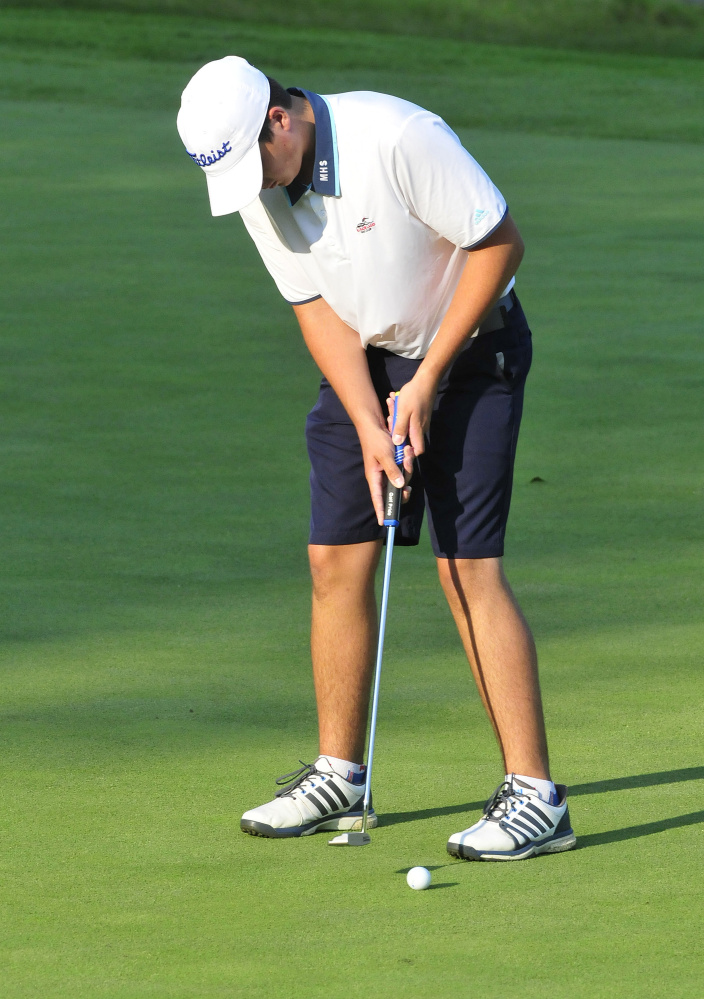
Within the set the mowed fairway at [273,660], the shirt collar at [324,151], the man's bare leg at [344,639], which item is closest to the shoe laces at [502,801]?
the mowed fairway at [273,660]

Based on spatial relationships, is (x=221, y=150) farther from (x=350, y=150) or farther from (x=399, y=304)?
(x=399, y=304)

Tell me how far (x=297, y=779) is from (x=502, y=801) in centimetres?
48

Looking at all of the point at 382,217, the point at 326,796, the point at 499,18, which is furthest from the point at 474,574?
the point at 499,18

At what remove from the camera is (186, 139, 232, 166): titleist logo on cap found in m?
3.38

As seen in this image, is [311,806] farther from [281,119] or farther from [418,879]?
[281,119]

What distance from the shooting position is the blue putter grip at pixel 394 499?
3.53 meters

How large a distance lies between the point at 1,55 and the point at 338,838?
54.9 ft

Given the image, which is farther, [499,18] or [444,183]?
[499,18]

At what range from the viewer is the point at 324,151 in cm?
341

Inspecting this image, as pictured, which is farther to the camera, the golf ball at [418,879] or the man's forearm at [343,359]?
the man's forearm at [343,359]

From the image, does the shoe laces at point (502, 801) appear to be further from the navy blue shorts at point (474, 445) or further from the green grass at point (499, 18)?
the green grass at point (499, 18)

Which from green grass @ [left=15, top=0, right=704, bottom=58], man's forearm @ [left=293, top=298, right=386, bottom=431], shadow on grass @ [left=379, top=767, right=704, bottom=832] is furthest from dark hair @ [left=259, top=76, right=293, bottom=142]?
green grass @ [left=15, top=0, right=704, bottom=58]

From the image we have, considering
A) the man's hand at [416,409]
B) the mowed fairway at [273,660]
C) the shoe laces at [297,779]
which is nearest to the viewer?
the mowed fairway at [273,660]

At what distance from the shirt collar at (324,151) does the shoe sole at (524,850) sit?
1303mm
